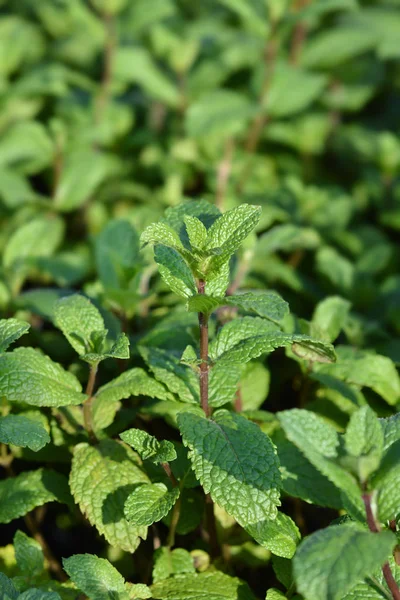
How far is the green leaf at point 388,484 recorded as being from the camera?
3.70ft

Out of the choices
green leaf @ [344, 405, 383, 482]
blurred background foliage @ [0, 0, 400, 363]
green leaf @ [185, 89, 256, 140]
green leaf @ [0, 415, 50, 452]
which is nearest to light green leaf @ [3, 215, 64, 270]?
blurred background foliage @ [0, 0, 400, 363]

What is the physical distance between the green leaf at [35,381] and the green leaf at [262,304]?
15.5 inches

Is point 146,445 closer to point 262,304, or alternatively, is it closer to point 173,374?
point 173,374

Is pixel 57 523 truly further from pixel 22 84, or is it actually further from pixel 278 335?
pixel 22 84

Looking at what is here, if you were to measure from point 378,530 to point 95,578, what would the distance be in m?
0.51

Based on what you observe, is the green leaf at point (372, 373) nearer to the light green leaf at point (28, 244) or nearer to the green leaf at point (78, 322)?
the green leaf at point (78, 322)

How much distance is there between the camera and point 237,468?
1.25 meters

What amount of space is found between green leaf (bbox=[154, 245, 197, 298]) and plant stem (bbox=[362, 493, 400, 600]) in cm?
50

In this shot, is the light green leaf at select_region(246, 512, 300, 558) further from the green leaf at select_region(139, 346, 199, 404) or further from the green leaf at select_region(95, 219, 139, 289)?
the green leaf at select_region(95, 219, 139, 289)

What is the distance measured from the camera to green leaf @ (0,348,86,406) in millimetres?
1347

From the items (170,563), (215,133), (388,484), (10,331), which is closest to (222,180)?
(215,133)

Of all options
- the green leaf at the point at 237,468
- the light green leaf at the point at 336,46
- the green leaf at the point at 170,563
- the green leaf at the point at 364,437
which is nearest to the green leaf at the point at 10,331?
the green leaf at the point at 237,468

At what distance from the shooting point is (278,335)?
1338 mm

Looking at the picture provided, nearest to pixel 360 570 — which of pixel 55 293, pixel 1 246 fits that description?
pixel 55 293
